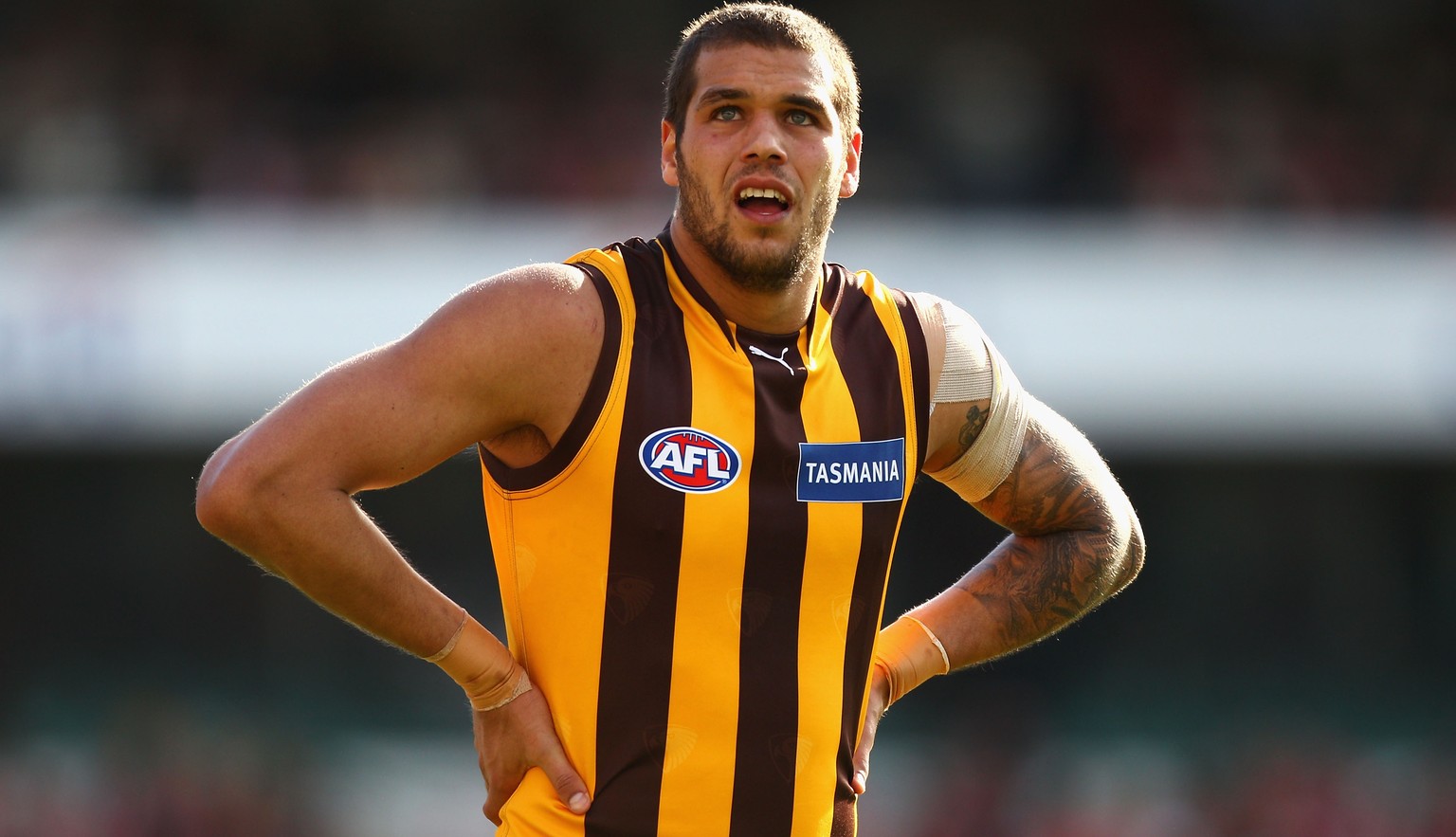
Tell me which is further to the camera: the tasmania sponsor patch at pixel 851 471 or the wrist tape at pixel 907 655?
the wrist tape at pixel 907 655

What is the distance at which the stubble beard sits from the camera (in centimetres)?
317

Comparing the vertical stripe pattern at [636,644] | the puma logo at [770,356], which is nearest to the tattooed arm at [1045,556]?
the puma logo at [770,356]

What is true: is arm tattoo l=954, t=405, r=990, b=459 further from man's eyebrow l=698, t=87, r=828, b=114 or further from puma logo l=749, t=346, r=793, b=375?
man's eyebrow l=698, t=87, r=828, b=114

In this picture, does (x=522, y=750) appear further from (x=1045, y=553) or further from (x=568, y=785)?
(x=1045, y=553)

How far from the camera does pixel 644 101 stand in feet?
42.2

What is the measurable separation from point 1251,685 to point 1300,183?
3.64 m

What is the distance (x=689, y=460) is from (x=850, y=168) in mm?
749

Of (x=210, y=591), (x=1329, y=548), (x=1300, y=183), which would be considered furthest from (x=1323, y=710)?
(x=210, y=591)

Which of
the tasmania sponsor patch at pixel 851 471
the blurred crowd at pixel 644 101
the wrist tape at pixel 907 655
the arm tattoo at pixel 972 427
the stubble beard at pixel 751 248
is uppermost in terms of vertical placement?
the blurred crowd at pixel 644 101

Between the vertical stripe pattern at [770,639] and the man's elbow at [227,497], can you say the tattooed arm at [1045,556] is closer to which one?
the vertical stripe pattern at [770,639]

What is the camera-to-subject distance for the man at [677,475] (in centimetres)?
287

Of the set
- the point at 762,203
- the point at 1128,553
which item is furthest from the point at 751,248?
the point at 1128,553

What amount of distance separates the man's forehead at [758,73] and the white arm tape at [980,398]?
0.52 metres

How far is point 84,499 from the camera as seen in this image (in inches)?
547
